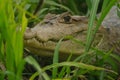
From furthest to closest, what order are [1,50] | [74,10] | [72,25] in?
[74,10]
[72,25]
[1,50]

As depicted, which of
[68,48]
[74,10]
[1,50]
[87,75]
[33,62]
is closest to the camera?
[33,62]

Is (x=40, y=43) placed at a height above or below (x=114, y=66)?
above

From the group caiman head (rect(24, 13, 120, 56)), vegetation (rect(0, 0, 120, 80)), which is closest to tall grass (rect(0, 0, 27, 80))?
vegetation (rect(0, 0, 120, 80))

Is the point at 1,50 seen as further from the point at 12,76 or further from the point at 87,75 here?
the point at 87,75

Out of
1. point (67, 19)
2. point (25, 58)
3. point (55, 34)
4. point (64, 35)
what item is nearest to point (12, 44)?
point (25, 58)

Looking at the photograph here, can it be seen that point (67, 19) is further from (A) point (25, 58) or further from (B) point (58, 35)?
(A) point (25, 58)

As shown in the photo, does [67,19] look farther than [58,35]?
Yes

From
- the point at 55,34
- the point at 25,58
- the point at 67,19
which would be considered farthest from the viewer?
the point at 67,19

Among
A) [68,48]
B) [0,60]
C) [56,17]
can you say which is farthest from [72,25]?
[0,60]

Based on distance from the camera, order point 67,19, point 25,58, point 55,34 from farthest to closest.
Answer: point 67,19 < point 55,34 < point 25,58

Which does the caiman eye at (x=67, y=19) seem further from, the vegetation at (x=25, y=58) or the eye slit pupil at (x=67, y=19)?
the vegetation at (x=25, y=58)

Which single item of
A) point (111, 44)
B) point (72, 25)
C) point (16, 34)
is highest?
point (16, 34)
